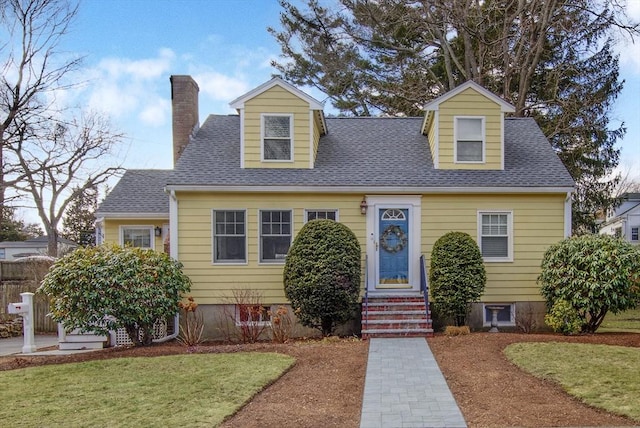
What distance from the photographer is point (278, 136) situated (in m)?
11.3

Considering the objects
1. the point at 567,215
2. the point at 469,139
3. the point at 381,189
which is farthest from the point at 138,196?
the point at 567,215

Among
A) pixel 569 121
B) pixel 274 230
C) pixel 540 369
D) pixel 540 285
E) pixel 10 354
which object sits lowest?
pixel 10 354

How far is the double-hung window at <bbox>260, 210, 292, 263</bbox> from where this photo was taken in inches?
427

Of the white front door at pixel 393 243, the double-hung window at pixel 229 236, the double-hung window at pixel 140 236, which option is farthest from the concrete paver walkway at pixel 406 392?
the double-hung window at pixel 140 236

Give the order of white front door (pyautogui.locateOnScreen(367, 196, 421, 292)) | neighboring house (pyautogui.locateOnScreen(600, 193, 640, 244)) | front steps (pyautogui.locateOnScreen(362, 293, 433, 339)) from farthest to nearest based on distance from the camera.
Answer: neighboring house (pyautogui.locateOnScreen(600, 193, 640, 244)) → white front door (pyautogui.locateOnScreen(367, 196, 421, 292)) → front steps (pyautogui.locateOnScreen(362, 293, 433, 339))

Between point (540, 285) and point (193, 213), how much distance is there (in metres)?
8.34

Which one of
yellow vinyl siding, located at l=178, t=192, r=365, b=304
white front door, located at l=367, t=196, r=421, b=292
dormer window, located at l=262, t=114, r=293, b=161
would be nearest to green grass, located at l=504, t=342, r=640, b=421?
white front door, located at l=367, t=196, r=421, b=292

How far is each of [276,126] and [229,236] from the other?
293 cm

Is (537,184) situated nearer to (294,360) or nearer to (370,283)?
(370,283)

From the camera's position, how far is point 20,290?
48.3ft

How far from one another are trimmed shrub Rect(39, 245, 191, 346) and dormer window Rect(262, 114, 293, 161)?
3.81 meters

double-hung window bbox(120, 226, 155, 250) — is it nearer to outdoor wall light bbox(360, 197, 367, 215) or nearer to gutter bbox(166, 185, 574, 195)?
gutter bbox(166, 185, 574, 195)

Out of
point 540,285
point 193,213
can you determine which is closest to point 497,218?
point 540,285

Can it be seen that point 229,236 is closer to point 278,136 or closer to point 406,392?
point 278,136
